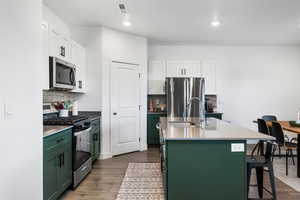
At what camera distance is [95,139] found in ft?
12.9

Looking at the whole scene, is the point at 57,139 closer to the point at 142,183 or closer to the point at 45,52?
the point at 45,52

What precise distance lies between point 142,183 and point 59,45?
2.47 metres

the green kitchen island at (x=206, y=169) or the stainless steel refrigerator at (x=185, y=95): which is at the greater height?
the stainless steel refrigerator at (x=185, y=95)

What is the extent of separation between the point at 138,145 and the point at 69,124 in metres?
2.45

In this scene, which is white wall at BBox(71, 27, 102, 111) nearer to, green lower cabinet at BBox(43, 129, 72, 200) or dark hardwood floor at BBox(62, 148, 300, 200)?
dark hardwood floor at BBox(62, 148, 300, 200)

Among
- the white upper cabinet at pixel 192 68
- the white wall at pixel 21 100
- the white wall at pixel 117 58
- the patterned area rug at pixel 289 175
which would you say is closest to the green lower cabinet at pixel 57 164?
the white wall at pixel 21 100

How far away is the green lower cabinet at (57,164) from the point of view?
2.20m

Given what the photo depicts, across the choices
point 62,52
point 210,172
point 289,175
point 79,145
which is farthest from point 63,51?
point 289,175

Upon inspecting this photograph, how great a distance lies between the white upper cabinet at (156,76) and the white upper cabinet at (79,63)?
1.85m

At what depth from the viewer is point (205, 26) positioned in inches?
172

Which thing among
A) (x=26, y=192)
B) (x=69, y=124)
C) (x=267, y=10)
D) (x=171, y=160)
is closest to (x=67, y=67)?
(x=69, y=124)

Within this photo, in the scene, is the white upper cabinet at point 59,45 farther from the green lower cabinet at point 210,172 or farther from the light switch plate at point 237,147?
the light switch plate at point 237,147

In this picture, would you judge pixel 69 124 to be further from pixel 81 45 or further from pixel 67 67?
pixel 81 45

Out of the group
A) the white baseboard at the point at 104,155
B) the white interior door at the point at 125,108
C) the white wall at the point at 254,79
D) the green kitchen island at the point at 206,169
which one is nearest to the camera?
the green kitchen island at the point at 206,169
